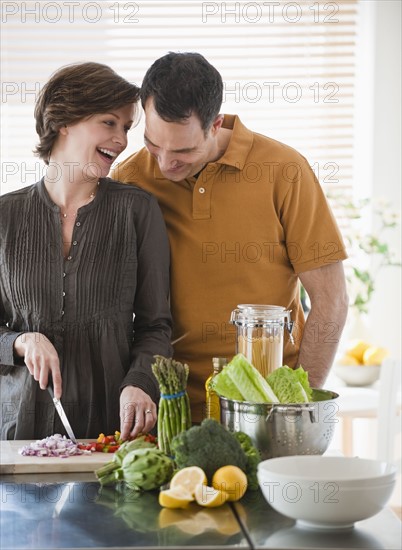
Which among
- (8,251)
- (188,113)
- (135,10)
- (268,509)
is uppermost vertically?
(135,10)

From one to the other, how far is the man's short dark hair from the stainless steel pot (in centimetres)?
74

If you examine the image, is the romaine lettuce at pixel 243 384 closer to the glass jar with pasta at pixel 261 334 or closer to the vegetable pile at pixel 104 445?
the glass jar with pasta at pixel 261 334

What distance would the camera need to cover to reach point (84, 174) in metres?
2.12

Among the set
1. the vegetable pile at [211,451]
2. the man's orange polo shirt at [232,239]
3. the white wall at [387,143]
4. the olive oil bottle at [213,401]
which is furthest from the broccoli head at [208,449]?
the white wall at [387,143]

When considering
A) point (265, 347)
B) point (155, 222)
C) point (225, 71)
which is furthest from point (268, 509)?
point (225, 71)

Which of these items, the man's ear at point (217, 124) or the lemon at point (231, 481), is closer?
the lemon at point (231, 481)

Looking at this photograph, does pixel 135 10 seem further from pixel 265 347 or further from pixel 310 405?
pixel 310 405

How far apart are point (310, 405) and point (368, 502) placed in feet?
0.87

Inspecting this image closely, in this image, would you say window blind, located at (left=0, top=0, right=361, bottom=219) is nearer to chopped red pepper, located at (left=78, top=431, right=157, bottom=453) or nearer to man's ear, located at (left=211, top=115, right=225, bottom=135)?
man's ear, located at (left=211, top=115, right=225, bottom=135)

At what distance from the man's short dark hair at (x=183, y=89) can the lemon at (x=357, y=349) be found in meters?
1.84

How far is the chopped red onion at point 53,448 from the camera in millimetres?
1771

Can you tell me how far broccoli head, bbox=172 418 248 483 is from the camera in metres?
1.51

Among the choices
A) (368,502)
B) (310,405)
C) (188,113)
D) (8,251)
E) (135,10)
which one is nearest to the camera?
(368,502)

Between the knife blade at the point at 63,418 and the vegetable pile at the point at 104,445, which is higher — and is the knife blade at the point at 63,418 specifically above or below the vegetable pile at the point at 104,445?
above
